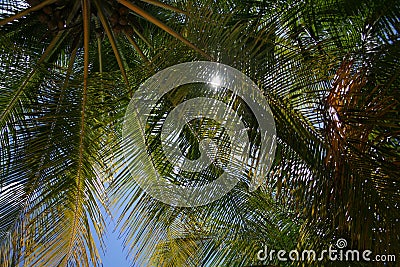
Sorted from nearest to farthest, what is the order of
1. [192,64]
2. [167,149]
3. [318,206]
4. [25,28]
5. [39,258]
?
[318,206]
[192,64]
[39,258]
[167,149]
[25,28]

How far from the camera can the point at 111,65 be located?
6.56m

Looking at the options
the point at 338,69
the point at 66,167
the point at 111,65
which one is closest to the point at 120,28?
the point at 111,65

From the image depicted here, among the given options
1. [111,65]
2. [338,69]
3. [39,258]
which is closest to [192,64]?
[338,69]

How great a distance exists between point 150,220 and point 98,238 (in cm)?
47

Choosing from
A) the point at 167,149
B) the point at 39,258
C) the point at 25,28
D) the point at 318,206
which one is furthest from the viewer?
the point at 25,28

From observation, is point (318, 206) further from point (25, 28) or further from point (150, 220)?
point (25, 28)

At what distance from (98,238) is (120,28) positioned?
74.4 inches

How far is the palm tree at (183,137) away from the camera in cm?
368

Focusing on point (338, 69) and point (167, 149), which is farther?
point (167, 149)

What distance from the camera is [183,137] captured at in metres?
5.59

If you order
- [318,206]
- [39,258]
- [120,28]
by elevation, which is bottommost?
[39,258]

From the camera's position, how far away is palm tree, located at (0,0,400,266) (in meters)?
3.68

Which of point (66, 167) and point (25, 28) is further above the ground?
point (25, 28)

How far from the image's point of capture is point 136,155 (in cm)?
490
